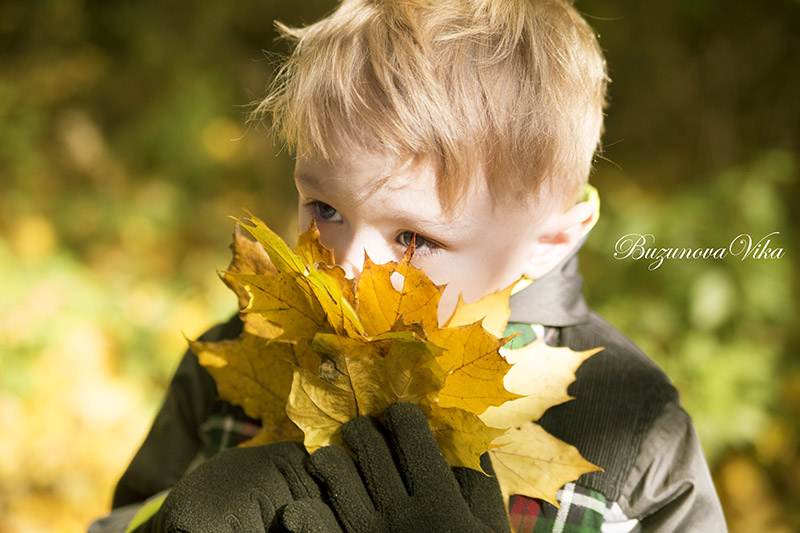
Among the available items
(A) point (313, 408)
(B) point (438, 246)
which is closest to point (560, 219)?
(B) point (438, 246)

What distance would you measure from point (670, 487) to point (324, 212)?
609 mm

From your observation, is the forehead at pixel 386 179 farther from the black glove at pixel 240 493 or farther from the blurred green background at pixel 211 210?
the blurred green background at pixel 211 210

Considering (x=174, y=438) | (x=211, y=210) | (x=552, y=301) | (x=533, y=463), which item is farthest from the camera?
(x=211, y=210)

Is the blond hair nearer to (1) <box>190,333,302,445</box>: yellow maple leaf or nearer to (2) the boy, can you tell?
(2) the boy

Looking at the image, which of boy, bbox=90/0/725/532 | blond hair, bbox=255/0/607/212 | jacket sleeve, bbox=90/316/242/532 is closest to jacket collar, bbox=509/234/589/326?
boy, bbox=90/0/725/532

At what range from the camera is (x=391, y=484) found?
0.70m

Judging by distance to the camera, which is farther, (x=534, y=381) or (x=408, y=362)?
(x=534, y=381)

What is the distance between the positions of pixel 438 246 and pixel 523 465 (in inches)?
11.9

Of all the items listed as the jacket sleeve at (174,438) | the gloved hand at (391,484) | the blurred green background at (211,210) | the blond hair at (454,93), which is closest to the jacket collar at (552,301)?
the blond hair at (454,93)

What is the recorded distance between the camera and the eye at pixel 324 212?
0.92 metres

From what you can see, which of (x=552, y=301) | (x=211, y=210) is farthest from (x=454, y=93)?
(x=211, y=210)

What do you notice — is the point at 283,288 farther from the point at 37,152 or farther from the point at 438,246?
the point at 37,152

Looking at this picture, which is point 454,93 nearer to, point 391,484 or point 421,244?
point 421,244

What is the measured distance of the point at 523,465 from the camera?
0.80 metres
